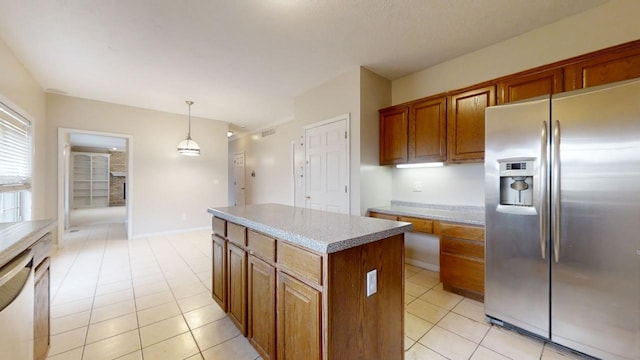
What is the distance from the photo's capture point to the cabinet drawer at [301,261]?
3.84ft

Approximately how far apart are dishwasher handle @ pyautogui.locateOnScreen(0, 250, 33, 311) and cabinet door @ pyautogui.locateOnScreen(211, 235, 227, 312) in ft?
3.61

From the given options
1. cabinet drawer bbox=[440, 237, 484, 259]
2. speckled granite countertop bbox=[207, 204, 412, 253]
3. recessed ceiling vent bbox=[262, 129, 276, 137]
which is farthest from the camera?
recessed ceiling vent bbox=[262, 129, 276, 137]

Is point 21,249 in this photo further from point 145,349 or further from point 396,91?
point 396,91

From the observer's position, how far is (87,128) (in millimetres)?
4520

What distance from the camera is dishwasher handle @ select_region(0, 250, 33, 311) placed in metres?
0.95

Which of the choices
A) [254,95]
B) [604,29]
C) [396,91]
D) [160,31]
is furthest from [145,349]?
[604,29]

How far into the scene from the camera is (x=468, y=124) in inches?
105

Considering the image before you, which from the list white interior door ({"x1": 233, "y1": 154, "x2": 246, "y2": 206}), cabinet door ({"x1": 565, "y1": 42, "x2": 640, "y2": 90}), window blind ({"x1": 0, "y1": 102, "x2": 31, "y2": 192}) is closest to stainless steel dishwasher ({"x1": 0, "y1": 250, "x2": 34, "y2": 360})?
window blind ({"x1": 0, "y1": 102, "x2": 31, "y2": 192})

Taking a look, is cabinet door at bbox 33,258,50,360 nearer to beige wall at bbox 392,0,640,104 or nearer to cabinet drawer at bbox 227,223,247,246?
cabinet drawer at bbox 227,223,247,246

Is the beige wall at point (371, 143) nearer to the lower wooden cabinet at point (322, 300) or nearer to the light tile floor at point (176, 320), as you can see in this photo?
the light tile floor at point (176, 320)

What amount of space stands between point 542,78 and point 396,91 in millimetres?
1797

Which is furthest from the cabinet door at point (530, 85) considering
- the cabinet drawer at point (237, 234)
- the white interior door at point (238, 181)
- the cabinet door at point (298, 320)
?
the white interior door at point (238, 181)

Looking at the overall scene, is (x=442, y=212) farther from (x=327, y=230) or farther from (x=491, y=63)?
(x=327, y=230)

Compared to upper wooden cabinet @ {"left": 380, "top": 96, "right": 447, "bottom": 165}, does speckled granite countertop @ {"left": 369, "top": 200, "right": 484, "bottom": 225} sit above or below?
below
